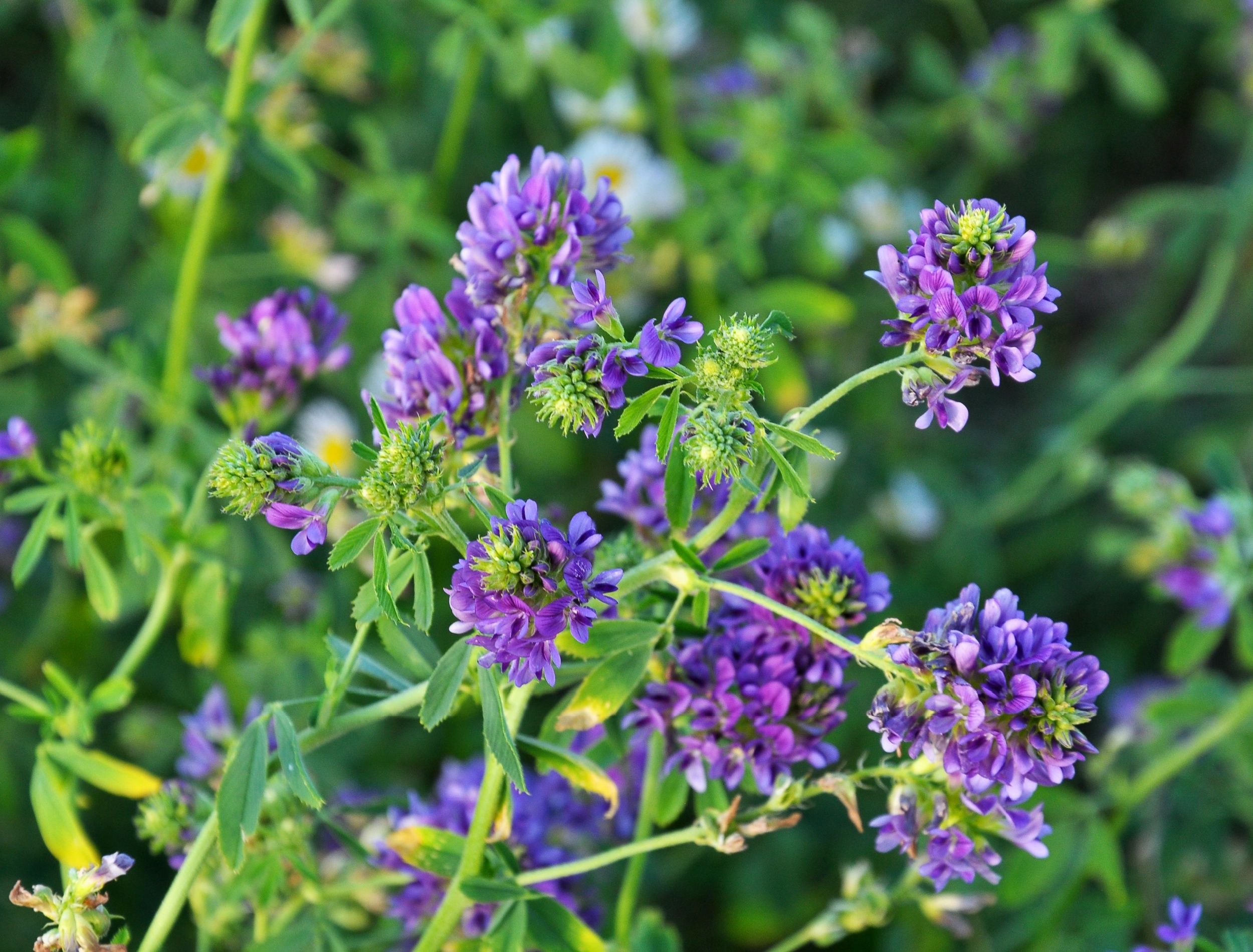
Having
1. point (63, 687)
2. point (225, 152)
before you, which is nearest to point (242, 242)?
point (225, 152)

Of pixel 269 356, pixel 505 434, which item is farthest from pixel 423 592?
pixel 269 356

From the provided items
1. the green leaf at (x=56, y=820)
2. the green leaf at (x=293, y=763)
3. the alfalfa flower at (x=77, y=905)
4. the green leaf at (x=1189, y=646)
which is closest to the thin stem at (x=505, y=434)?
the green leaf at (x=293, y=763)

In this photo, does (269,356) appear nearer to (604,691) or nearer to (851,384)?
(604,691)

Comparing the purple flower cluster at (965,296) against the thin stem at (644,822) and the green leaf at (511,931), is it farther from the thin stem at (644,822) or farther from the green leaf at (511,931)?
the green leaf at (511,931)

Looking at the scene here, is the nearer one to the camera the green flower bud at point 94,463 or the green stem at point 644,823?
the green stem at point 644,823

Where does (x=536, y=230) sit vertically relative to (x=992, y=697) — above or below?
above
